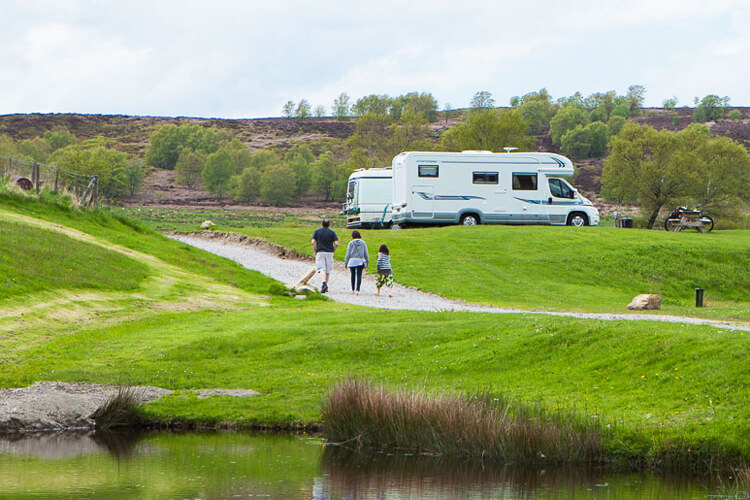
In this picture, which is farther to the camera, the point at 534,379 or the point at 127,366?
the point at 127,366

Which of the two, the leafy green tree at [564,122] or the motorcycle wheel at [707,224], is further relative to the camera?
the leafy green tree at [564,122]

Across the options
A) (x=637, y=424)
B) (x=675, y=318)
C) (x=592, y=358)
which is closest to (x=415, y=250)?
(x=675, y=318)

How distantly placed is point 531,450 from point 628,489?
4.52 ft

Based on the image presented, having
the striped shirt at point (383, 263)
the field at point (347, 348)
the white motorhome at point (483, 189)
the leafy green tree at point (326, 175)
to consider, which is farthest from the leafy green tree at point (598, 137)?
the striped shirt at point (383, 263)

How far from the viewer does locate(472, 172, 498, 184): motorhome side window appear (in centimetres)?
4178

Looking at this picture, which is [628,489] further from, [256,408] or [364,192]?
[364,192]

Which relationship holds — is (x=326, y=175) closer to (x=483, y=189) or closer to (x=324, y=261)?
Answer: (x=483, y=189)

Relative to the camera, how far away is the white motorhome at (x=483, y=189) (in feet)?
137

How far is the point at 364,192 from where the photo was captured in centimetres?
4659

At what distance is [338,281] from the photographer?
30.4 metres

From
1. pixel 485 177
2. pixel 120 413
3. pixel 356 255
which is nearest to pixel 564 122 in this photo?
pixel 485 177

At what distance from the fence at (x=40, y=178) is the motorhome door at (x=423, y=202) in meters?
14.5

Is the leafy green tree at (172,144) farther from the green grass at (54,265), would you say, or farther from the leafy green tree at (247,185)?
the green grass at (54,265)

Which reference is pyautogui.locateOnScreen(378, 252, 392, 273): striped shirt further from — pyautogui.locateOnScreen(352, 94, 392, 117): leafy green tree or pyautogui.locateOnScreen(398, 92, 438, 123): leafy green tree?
pyautogui.locateOnScreen(398, 92, 438, 123): leafy green tree
